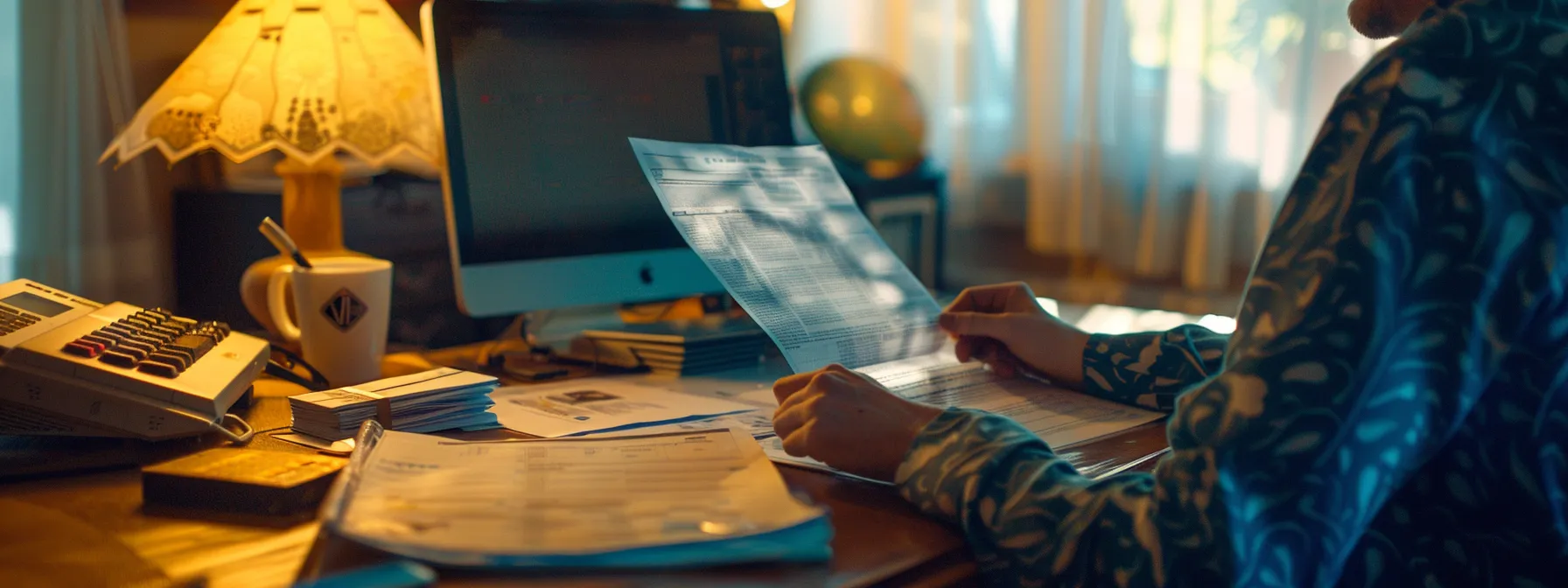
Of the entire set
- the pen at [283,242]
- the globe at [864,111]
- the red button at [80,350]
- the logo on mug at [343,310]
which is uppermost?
the globe at [864,111]

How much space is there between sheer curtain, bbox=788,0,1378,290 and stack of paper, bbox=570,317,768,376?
6.45 ft

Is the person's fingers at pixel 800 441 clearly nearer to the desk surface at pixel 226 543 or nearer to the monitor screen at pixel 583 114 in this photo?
the desk surface at pixel 226 543

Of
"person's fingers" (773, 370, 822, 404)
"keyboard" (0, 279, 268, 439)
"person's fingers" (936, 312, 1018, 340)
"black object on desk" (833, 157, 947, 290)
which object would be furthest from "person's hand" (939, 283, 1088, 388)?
"black object on desk" (833, 157, 947, 290)

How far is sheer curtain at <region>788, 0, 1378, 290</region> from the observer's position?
2.71 metres

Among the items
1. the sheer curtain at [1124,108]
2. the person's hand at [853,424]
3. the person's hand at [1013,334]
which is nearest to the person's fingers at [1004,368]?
the person's hand at [1013,334]

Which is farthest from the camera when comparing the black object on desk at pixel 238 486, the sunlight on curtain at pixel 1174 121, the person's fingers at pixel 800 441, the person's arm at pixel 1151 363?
the sunlight on curtain at pixel 1174 121

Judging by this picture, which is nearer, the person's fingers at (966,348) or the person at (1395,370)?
the person at (1395,370)

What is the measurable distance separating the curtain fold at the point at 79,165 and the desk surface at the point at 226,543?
161cm

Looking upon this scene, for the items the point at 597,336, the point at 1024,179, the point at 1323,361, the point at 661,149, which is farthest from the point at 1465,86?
the point at 1024,179

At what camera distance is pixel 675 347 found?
1133 mm

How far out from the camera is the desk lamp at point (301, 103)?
3.59 feet

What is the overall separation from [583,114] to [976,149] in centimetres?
221

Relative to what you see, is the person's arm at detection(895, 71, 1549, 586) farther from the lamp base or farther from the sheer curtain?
the sheer curtain

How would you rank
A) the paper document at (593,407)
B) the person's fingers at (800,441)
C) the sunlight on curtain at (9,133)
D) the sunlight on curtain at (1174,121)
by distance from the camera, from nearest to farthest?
the person's fingers at (800,441) → the paper document at (593,407) → the sunlight on curtain at (9,133) → the sunlight on curtain at (1174,121)
